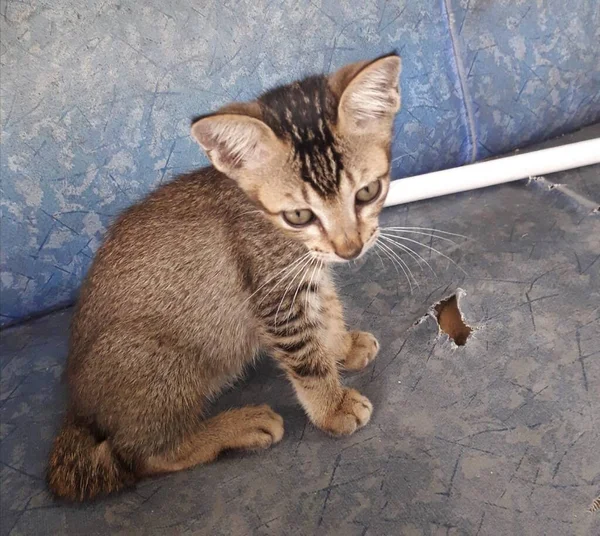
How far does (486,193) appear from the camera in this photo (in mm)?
1539

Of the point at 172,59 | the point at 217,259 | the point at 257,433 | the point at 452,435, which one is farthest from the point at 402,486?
the point at 172,59

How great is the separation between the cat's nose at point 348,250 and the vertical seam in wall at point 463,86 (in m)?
0.79

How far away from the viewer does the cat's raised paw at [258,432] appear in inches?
41.3

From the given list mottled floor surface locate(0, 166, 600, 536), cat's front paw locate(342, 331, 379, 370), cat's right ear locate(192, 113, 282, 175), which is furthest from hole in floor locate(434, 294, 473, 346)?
cat's right ear locate(192, 113, 282, 175)

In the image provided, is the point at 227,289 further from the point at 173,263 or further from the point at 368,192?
the point at 368,192

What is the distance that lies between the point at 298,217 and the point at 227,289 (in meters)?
0.21

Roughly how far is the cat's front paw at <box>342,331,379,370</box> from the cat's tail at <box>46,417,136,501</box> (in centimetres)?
46

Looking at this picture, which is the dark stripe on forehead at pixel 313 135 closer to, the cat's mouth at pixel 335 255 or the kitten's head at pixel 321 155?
the kitten's head at pixel 321 155

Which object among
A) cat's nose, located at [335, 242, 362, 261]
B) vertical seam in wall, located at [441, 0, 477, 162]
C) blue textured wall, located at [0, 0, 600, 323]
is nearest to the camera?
cat's nose, located at [335, 242, 362, 261]

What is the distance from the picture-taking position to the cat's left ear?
884mm

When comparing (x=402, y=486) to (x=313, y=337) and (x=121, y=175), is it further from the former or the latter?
(x=121, y=175)

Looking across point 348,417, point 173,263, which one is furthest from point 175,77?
point 348,417

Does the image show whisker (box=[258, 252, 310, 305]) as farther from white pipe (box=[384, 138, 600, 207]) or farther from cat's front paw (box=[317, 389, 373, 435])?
white pipe (box=[384, 138, 600, 207])

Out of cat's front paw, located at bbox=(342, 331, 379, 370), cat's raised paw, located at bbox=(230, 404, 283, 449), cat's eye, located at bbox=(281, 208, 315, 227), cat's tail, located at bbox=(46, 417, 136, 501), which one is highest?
cat's eye, located at bbox=(281, 208, 315, 227)
